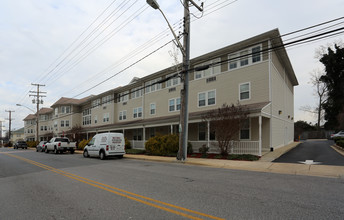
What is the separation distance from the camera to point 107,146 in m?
17.1

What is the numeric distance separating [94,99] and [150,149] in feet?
80.3

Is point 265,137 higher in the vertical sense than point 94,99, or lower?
lower

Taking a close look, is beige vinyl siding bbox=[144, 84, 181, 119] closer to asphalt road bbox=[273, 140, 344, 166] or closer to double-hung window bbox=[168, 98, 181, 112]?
double-hung window bbox=[168, 98, 181, 112]

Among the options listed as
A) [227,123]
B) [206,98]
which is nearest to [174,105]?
[206,98]

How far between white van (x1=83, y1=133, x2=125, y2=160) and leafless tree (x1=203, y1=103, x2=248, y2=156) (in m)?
7.72

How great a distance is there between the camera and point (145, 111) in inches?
1113

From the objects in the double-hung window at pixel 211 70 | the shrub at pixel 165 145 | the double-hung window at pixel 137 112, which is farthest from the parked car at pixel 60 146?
the double-hung window at pixel 211 70

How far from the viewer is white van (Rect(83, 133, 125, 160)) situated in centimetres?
1720

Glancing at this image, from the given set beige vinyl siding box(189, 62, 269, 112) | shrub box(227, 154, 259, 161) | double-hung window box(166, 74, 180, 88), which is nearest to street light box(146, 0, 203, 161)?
shrub box(227, 154, 259, 161)

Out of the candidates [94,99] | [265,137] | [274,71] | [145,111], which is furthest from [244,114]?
[94,99]

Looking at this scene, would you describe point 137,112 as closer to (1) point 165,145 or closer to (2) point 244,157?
(1) point 165,145

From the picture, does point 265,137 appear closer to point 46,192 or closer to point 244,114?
point 244,114

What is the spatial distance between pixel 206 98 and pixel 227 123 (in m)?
6.65

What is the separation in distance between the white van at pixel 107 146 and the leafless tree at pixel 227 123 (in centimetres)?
772
